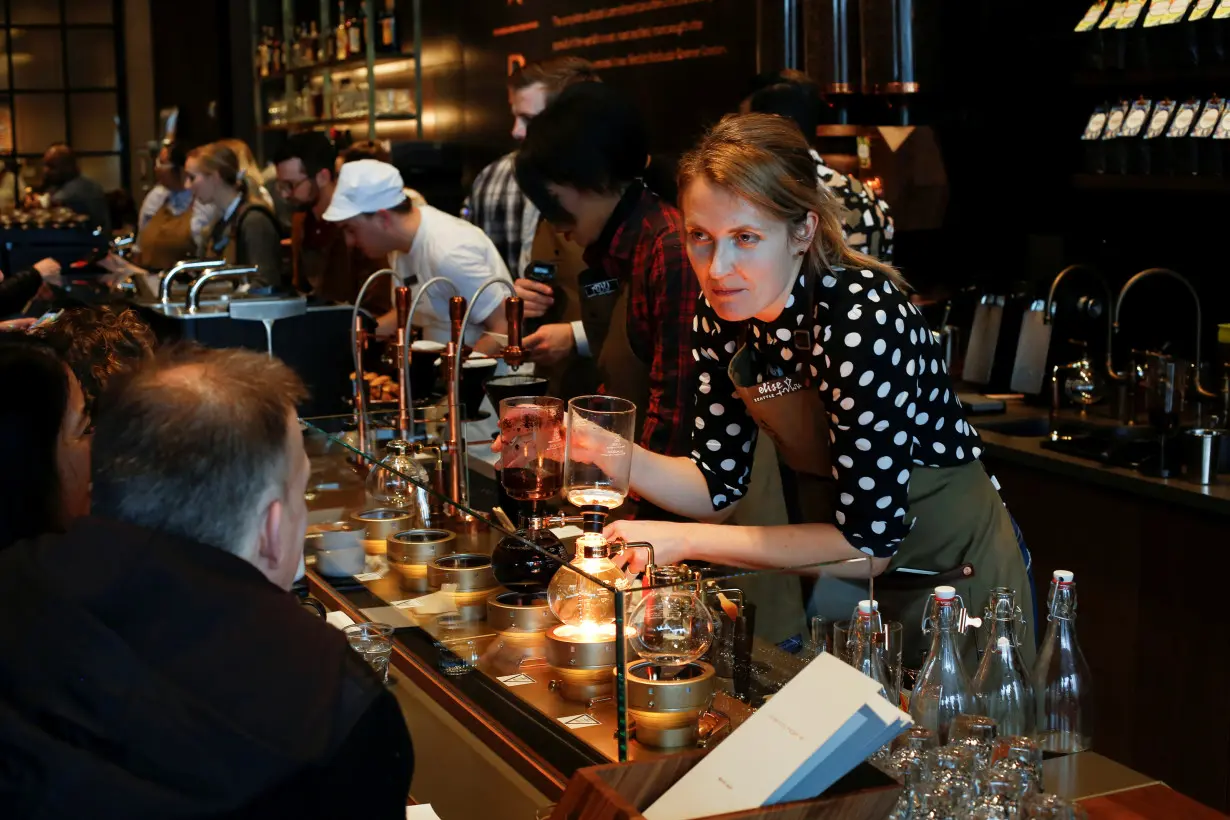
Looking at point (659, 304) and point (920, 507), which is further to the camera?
point (659, 304)

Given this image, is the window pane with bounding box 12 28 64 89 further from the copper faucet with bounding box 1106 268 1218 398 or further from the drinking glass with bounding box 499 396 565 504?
the drinking glass with bounding box 499 396 565 504

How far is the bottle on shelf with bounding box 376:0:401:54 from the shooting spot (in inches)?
370

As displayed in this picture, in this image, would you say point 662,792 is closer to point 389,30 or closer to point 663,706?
point 663,706

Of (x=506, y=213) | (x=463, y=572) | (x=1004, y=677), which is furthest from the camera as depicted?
(x=506, y=213)

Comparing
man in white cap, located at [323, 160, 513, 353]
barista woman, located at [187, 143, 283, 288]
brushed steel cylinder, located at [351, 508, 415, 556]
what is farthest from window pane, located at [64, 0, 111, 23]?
brushed steel cylinder, located at [351, 508, 415, 556]

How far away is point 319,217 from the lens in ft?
22.3

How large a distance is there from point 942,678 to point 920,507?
566 mm

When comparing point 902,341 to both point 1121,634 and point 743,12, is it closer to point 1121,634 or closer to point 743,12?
point 1121,634

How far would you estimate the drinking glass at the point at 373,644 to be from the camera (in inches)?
78.4

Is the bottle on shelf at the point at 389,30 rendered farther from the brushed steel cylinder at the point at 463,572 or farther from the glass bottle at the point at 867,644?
the glass bottle at the point at 867,644

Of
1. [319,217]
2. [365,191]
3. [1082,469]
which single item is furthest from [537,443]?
[319,217]

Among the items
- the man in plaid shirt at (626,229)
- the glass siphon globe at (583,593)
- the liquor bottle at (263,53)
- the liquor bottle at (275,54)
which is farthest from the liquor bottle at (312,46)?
the glass siphon globe at (583,593)

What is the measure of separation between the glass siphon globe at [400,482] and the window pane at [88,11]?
1466cm

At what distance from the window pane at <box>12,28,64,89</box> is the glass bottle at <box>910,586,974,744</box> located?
51.8 feet
